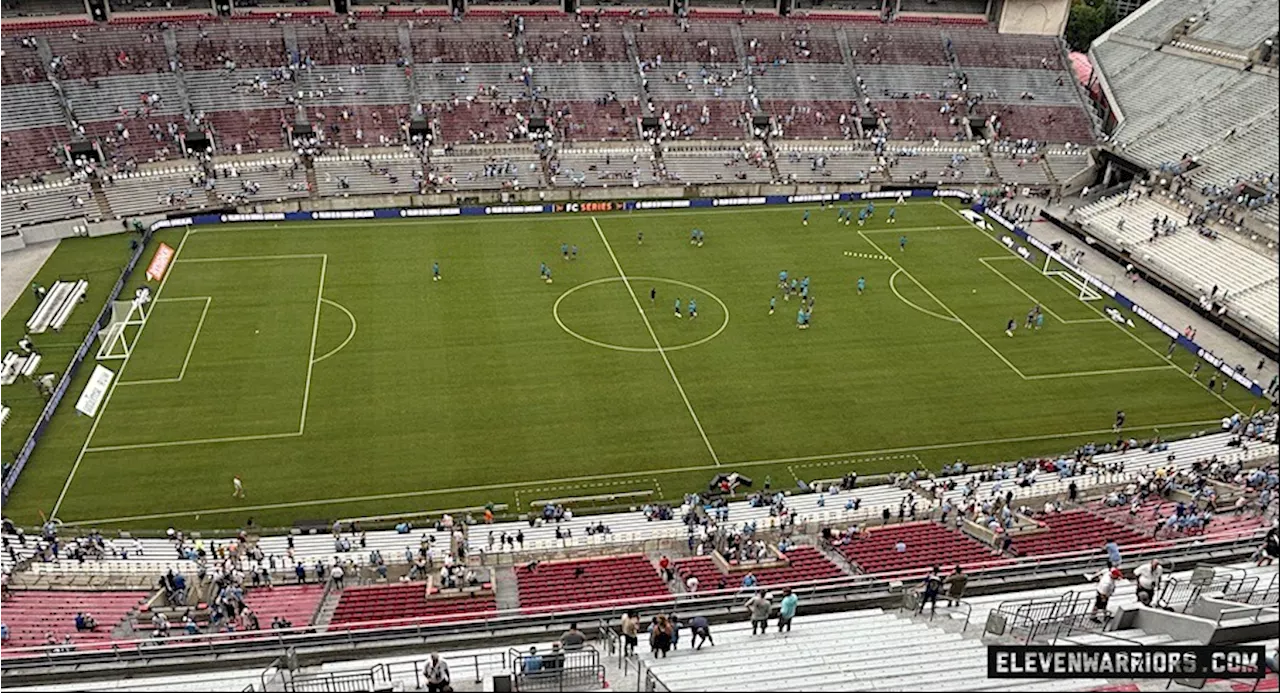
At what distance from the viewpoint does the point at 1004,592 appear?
19359 millimetres

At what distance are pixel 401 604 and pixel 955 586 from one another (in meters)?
14.3

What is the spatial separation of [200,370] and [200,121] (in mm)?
30588

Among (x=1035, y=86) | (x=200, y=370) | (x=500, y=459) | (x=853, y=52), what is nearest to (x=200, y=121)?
(x=200, y=370)

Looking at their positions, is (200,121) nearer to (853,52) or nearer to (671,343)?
(671,343)

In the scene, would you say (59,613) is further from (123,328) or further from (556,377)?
(123,328)

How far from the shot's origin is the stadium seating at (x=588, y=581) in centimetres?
2416

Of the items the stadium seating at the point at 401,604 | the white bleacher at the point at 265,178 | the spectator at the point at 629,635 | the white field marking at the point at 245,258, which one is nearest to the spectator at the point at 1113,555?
the spectator at the point at 629,635

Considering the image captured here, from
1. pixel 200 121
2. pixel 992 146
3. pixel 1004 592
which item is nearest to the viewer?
pixel 1004 592

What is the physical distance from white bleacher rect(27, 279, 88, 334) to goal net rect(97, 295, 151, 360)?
211cm

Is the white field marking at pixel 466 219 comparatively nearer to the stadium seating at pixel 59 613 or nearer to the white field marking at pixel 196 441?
the white field marking at pixel 196 441

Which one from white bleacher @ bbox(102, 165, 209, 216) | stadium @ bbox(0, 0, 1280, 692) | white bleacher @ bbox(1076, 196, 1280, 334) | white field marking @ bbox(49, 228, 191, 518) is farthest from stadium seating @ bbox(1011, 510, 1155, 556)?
white bleacher @ bbox(102, 165, 209, 216)

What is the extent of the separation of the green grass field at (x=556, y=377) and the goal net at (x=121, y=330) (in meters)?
0.76

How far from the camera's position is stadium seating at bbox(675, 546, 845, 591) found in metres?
24.8

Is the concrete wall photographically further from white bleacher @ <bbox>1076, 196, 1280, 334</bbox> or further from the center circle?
the center circle
